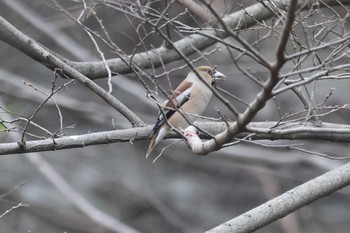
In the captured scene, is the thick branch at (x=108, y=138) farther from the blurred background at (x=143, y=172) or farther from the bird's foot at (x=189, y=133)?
the blurred background at (x=143, y=172)

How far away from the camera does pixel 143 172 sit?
36.5ft

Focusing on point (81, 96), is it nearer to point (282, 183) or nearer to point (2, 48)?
point (2, 48)

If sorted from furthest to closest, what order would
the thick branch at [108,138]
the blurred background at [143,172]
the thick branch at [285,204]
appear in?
the blurred background at [143,172] → the thick branch at [285,204] → the thick branch at [108,138]

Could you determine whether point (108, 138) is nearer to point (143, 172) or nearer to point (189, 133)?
point (189, 133)

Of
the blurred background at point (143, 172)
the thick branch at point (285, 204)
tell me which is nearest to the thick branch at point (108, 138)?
the thick branch at point (285, 204)

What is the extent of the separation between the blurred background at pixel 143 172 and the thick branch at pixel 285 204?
4676mm

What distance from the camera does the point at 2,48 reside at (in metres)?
9.41

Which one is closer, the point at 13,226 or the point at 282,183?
the point at 13,226

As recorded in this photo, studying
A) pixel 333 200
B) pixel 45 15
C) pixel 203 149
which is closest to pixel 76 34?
pixel 45 15

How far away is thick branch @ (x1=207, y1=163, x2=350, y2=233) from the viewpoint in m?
4.19

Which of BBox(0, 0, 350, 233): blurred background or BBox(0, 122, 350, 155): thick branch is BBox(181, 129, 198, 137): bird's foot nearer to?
BBox(0, 122, 350, 155): thick branch

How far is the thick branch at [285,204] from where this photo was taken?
4188 millimetres

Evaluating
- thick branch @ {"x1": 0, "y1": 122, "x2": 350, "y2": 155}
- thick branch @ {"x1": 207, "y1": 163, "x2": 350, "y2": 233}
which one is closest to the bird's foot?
thick branch @ {"x1": 0, "y1": 122, "x2": 350, "y2": 155}

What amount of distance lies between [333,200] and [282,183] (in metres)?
0.80
